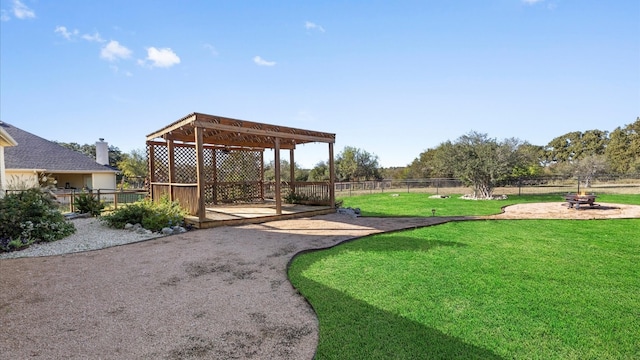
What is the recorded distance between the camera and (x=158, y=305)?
2869 mm

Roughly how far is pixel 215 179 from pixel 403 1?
8.51m

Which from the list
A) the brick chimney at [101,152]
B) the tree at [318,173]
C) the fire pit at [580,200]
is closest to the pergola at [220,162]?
the fire pit at [580,200]

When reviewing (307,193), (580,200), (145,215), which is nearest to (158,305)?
(145,215)

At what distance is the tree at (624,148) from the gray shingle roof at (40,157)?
45928mm

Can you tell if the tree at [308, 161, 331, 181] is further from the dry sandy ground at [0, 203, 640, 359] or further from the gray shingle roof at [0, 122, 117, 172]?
the dry sandy ground at [0, 203, 640, 359]

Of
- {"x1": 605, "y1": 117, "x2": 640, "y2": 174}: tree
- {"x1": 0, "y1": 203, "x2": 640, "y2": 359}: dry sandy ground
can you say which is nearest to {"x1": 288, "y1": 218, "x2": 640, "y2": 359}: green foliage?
{"x1": 0, "y1": 203, "x2": 640, "y2": 359}: dry sandy ground

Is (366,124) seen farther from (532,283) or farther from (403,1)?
(532,283)

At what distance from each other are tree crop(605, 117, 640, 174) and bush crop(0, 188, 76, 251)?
140 feet

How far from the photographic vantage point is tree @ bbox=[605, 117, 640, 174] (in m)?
30.6

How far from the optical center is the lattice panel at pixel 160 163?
29.0 feet

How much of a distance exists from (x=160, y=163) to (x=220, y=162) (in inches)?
78.2

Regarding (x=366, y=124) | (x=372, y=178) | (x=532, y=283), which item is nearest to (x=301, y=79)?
(x=366, y=124)

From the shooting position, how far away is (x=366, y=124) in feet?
65.7

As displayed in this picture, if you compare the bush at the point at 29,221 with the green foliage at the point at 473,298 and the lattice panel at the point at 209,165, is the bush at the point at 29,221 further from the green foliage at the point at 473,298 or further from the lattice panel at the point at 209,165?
the green foliage at the point at 473,298
